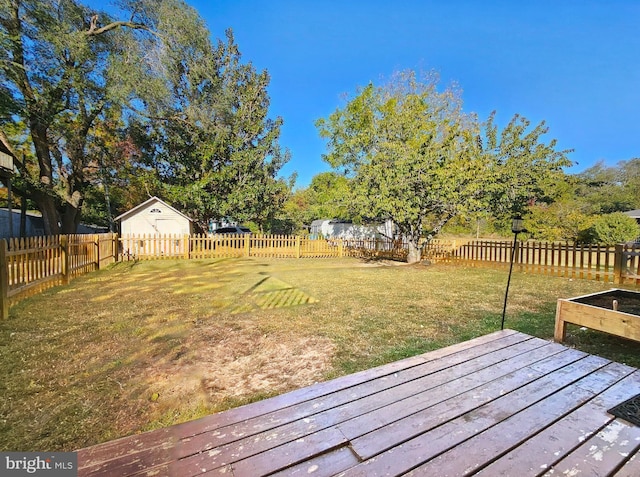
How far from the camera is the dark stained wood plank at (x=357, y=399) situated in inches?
61.0

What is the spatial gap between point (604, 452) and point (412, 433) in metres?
0.89

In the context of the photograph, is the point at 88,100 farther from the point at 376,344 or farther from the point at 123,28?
the point at 376,344

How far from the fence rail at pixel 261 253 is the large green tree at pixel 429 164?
182 cm

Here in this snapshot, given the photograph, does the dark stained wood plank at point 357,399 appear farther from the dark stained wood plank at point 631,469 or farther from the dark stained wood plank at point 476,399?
the dark stained wood plank at point 631,469

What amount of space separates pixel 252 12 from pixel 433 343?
1538cm

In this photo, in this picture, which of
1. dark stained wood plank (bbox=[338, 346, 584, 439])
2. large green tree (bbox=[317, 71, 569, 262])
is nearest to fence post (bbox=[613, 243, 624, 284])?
large green tree (bbox=[317, 71, 569, 262])

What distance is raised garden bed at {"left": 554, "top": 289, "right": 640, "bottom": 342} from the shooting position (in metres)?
3.13

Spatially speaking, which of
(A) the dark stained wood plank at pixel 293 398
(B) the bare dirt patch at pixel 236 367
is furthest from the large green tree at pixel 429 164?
(A) the dark stained wood plank at pixel 293 398

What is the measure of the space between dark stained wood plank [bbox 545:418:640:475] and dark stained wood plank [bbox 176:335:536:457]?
80 centimetres

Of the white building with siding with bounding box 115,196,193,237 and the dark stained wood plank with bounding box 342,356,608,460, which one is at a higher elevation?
the white building with siding with bounding box 115,196,193,237

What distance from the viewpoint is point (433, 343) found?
3.82 m

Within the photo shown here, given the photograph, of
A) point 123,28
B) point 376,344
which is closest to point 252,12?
point 123,28

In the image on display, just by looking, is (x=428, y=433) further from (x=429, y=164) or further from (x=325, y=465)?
(x=429, y=164)

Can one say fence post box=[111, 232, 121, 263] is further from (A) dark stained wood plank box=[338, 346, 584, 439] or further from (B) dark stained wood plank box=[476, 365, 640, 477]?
(B) dark stained wood plank box=[476, 365, 640, 477]
